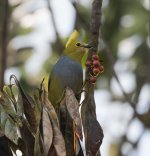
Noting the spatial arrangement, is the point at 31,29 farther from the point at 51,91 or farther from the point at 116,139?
the point at 51,91

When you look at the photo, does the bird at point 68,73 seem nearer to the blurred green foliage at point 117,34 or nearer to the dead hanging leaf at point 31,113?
the dead hanging leaf at point 31,113

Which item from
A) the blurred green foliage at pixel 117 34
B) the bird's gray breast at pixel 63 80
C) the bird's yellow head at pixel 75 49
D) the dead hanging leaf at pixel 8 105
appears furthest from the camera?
the blurred green foliage at pixel 117 34

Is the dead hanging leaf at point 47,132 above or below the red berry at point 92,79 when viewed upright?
below

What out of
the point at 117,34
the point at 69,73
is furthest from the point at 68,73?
the point at 117,34

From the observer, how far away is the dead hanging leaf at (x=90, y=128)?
98.0 inches

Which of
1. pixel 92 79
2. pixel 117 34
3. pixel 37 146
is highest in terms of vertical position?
pixel 92 79

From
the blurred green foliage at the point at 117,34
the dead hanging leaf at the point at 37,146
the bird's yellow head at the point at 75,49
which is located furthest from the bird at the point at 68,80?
the blurred green foliage at the point at 117,34

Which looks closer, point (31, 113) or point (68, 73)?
point (31, 113)

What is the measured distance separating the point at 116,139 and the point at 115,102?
373 millimetres

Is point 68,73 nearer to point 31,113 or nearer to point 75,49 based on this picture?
point 75,49

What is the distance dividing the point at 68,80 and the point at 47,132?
0.47 meters

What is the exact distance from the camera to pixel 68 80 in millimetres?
2883

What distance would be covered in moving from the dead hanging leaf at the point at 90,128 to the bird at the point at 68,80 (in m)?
0.06

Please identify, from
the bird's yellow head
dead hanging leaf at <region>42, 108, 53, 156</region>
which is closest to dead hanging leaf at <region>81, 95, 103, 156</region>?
dead hanging leaf at <region>42, 108, 53, 156</region>
